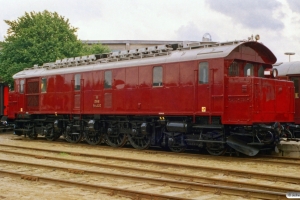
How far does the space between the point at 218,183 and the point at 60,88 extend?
14185 millimetres

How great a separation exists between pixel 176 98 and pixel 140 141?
3525 millimetres

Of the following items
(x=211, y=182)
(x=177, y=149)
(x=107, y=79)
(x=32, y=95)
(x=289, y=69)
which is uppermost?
(x=289, y=69)

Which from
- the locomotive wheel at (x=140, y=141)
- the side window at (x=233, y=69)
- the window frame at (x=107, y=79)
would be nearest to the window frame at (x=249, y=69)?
A: the side window at (x=233, y=69)

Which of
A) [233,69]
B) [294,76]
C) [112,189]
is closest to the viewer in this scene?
[112,189]

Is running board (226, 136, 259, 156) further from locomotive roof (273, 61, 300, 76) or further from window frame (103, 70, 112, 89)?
window frame (103, 70, 112, 89)

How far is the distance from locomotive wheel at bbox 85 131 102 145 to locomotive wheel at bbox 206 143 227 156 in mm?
6945

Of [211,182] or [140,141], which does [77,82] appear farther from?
[211,182]

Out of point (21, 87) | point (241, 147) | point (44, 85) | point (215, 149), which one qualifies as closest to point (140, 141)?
point (215, 149)

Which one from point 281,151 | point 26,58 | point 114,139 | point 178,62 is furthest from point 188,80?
point 26,58

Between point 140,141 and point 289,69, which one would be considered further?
point 289,69

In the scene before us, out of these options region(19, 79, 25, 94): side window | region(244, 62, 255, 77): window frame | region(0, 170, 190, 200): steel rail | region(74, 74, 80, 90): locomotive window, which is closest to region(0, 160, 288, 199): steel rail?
region(0, 170, 190, 200): steel rail

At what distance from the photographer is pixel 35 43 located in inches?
1574

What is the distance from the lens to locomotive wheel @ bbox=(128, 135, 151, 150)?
734 inches

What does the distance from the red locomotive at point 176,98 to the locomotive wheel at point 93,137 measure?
0.05 meters
